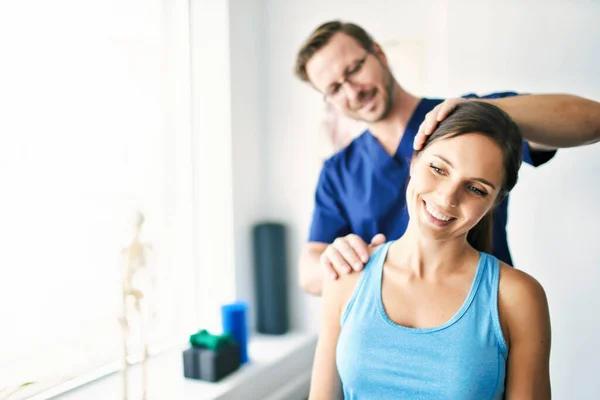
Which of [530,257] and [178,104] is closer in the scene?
[530,257]

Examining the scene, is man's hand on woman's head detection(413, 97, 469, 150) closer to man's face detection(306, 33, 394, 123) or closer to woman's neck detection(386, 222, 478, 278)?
woman's neck detection(386, 222, 478, 278)

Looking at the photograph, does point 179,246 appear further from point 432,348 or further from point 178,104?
point 432,348

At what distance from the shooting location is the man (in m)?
1.51

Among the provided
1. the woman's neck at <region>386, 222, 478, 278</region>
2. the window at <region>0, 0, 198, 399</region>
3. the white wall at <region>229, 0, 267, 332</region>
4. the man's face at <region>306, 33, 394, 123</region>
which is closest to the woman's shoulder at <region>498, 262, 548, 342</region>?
the woman's neck at <region>386, 222, 478, 278</region>

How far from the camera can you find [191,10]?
211 cm

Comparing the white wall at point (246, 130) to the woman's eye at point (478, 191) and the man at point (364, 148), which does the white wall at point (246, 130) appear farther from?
the woman's eye at point (478, 191)

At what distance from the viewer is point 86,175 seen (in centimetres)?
178

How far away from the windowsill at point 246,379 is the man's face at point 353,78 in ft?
3.15

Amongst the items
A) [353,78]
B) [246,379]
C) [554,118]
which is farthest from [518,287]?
[246,379]

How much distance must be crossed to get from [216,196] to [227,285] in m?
0.36

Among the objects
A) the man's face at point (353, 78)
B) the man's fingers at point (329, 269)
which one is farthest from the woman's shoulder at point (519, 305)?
the man's face at point (353, 78)

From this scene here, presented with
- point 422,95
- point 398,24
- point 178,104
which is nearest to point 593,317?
point 422,95

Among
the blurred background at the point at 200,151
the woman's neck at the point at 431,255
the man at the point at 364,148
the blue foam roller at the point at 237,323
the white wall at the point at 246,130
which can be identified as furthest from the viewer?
the white wall at the point at 246,130

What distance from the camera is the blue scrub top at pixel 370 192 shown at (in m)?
1.52
